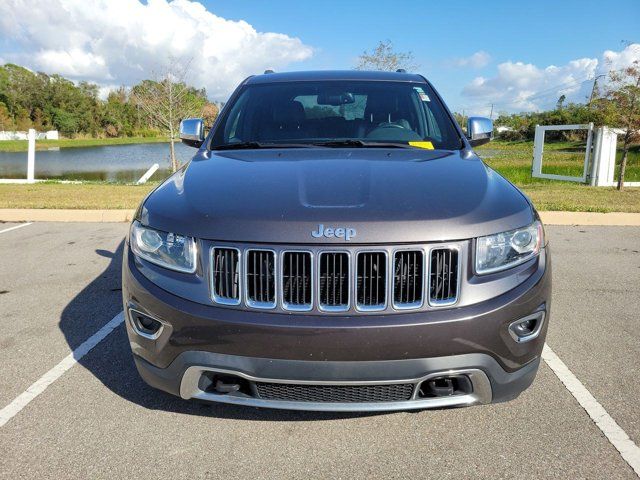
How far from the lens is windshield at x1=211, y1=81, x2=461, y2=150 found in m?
3.55

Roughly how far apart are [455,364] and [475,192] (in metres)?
0.81

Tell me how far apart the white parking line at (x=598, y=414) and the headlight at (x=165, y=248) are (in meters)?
2.08

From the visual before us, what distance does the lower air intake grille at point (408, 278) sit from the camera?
2.20 m

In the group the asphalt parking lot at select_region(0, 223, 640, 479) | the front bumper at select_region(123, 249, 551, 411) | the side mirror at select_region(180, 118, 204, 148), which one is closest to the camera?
the front bumper at select_region(123, 249, 551, 411)

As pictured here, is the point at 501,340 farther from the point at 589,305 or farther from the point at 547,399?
the point at 589,305

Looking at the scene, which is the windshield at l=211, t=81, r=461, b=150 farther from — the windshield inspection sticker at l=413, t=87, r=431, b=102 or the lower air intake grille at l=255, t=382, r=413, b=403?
the lower air intake grille at l=255, t=382, r=413, b=403

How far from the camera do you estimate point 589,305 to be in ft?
14.8

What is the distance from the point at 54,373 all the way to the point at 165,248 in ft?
4.80

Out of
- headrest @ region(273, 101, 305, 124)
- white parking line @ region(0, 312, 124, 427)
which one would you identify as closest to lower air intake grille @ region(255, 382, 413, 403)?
white parking line @ region(0, 312, 124, 427)

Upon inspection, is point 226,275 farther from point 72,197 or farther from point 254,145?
point 72,197

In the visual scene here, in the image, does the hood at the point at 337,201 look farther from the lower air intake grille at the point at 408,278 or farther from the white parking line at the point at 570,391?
the white parking line at the point at 570,391

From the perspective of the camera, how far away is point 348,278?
2184 millimetres

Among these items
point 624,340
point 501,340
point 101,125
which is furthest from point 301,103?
point 101,125

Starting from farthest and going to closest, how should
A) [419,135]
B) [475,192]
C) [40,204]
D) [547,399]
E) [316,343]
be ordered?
[40,204] < [419,135] < [547,399] < [475,192] < [316,343]
